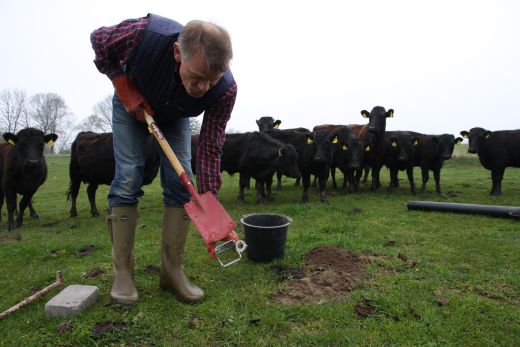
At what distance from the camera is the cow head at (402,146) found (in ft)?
32.5

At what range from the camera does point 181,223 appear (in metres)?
2.72

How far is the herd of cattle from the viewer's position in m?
6.57

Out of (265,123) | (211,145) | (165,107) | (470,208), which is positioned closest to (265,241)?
(211,145)

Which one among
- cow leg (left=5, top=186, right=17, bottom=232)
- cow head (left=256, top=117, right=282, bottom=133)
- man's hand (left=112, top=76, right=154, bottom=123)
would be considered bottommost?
cow leg (left=5, top=186, right=17, bottom=232)

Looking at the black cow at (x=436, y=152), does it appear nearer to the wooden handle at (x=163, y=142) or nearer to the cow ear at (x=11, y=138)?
the wooden handle at (x=163, y=142)

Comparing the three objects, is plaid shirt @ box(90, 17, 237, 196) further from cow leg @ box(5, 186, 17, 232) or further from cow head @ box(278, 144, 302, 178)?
cow leg @ box(5, 186, 17, 232)

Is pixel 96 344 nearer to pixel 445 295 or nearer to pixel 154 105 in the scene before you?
pixel 154 105

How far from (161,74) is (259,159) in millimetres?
6184

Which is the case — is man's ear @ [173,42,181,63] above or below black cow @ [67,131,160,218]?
above

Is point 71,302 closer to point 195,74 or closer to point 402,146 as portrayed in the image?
point 195,74

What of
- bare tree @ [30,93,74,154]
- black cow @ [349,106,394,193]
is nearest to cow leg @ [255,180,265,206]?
black cow @ [349,106,394,193]

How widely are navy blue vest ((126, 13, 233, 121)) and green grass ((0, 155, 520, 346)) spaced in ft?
5.45

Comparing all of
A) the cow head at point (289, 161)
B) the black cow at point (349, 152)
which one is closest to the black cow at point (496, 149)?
the black cow at point (349, 152)

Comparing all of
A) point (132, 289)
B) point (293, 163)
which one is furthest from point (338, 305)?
point (293, 163)
